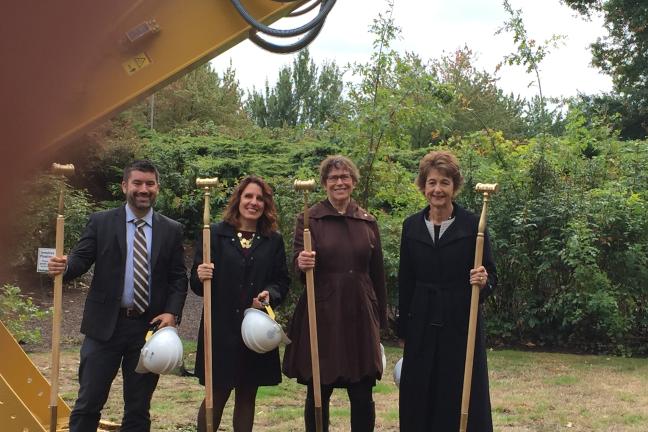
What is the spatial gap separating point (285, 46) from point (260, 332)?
1813 mm

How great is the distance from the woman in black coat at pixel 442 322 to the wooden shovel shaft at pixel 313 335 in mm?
473

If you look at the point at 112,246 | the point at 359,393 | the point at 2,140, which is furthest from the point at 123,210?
the point at 2,140

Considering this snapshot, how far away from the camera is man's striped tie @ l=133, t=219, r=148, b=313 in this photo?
4277mm

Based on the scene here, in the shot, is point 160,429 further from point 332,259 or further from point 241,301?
point 332,259

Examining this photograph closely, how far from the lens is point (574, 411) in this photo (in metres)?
6.54

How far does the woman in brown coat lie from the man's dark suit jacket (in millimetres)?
713

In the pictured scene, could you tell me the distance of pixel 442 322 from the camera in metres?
4.27

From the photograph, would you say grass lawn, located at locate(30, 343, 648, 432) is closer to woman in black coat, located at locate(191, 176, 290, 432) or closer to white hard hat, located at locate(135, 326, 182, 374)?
woman in black coat, located at locate(191, 176, 290, 432)

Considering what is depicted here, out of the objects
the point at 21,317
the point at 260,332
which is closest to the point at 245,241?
the point at 260,332

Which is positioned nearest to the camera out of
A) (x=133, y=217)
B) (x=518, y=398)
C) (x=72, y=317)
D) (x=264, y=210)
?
(x=133, y=217)

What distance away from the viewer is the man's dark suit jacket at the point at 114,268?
4211 mm

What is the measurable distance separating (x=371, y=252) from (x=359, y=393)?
2.73 feet

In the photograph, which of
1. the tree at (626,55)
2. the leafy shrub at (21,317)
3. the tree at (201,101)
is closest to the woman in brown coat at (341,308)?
the leafy shrub at (21,317)

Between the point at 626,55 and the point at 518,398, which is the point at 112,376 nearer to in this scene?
the point at 518,398
